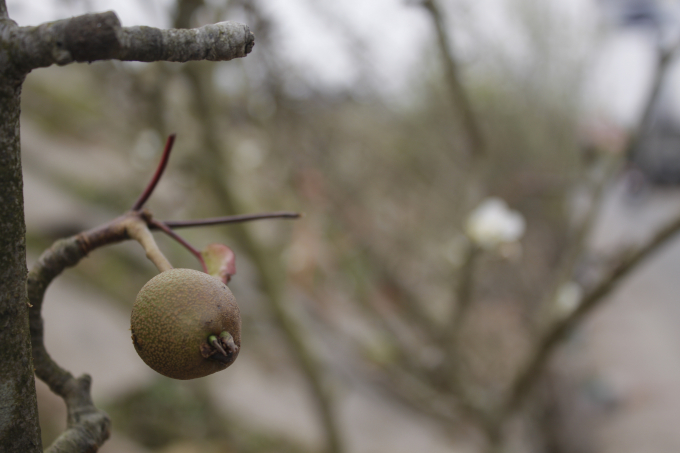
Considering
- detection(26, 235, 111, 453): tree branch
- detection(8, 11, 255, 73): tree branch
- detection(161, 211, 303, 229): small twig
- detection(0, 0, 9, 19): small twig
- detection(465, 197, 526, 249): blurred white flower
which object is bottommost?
detection(465, 197, 526, 249): blurred white flower

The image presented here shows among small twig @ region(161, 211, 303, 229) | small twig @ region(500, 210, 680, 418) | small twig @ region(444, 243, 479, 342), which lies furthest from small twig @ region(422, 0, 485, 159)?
small twig @ region(161, 211, 303, 229)

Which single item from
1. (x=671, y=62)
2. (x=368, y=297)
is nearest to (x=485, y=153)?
(x=671, y=62)

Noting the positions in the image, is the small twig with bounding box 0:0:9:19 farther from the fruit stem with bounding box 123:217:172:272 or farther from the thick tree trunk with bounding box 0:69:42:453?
the fruit stem with bounding box 123:217:172:272

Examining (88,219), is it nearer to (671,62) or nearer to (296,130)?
(296,130)

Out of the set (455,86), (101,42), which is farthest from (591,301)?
(101,42)

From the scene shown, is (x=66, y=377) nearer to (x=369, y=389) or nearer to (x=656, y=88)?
(x=656, y=88)
